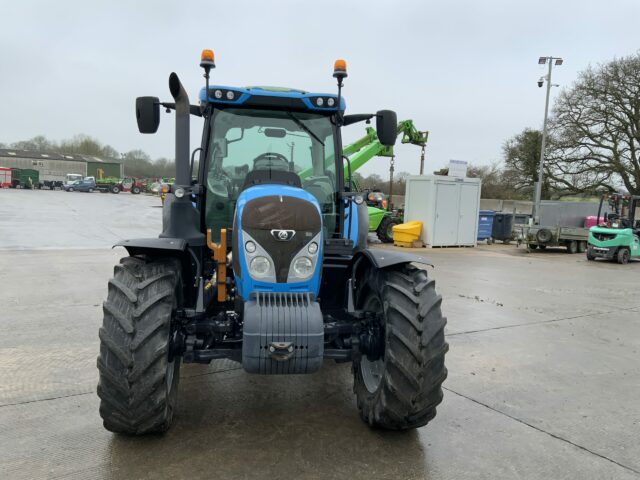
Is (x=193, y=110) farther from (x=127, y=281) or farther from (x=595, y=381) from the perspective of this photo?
(x=595, y=381)

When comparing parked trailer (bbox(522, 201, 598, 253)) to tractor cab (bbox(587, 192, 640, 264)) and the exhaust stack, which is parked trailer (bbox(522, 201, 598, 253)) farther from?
the exhaust stack

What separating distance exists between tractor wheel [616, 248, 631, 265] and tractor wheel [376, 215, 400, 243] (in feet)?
24.0

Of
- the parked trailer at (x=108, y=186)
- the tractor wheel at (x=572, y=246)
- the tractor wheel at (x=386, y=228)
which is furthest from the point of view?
the parked trailer at (x=108, y=186)

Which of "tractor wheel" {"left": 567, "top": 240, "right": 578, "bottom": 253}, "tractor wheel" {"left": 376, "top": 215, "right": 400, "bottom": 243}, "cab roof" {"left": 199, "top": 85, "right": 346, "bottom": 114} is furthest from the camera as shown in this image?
"tractor wheel" {"left": 567, "top": 240, "right": 578, "bottom": 253}

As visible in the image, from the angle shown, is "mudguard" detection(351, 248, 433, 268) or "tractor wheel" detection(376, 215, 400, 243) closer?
"mudguard" detection(351, 248, 433, 268)

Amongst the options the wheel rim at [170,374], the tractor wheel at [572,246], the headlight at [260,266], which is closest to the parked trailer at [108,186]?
the tractor wheel at [572,246]

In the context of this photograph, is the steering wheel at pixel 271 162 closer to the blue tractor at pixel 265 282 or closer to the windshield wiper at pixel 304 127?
the blue tractor at pixel 265 282

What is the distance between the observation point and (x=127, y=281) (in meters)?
3.15

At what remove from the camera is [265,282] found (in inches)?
125

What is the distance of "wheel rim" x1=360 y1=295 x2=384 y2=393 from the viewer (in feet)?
11.9

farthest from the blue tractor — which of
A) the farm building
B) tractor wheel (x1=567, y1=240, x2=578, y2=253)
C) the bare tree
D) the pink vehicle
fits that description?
the farm building

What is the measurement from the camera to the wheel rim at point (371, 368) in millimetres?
3625

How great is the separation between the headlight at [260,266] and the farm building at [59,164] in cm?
6794

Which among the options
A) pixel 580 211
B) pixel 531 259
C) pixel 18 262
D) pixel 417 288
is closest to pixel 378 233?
pixel 531 259
